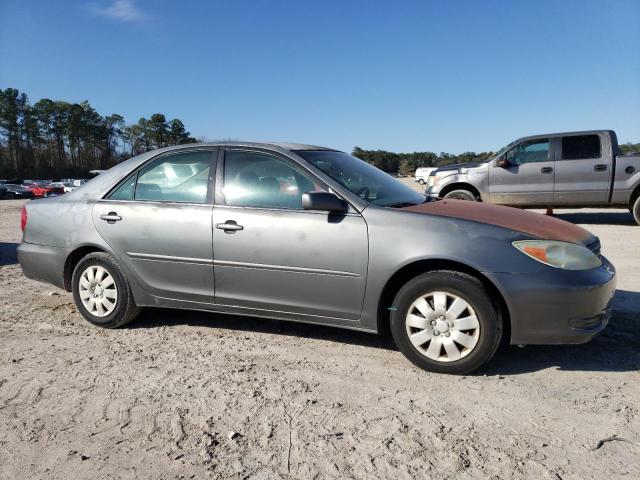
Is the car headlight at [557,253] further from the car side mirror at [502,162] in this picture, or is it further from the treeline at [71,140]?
the treeline at [71,140]

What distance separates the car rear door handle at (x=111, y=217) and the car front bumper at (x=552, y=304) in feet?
10.2

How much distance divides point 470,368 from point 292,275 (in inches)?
54.2

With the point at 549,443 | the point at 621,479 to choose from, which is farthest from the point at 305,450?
the point at 621,479

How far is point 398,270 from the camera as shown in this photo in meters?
3.39

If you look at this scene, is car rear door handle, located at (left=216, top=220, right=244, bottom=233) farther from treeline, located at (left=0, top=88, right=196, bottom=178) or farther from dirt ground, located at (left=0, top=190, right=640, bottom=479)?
treeline, located at (left=0, top=88, right=196, bottom=178)

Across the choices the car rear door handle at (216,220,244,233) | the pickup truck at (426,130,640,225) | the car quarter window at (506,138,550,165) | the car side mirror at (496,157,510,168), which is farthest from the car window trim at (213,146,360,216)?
the car quarter window at (506,138,550,165)

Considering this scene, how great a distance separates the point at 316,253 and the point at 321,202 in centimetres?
37

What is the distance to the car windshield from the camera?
12.6 feet

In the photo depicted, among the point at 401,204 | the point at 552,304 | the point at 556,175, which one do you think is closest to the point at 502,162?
the point at 556,175

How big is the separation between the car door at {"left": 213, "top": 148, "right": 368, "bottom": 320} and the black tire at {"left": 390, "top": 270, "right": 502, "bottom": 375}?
32cm

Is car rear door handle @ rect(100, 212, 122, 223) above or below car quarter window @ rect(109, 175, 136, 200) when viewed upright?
below

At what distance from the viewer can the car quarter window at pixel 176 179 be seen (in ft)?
13.5

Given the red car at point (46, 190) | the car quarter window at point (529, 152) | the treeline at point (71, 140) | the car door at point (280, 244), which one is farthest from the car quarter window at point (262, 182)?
the treeline at point (71, 140)

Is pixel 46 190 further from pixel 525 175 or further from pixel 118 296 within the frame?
pixel 118 296
